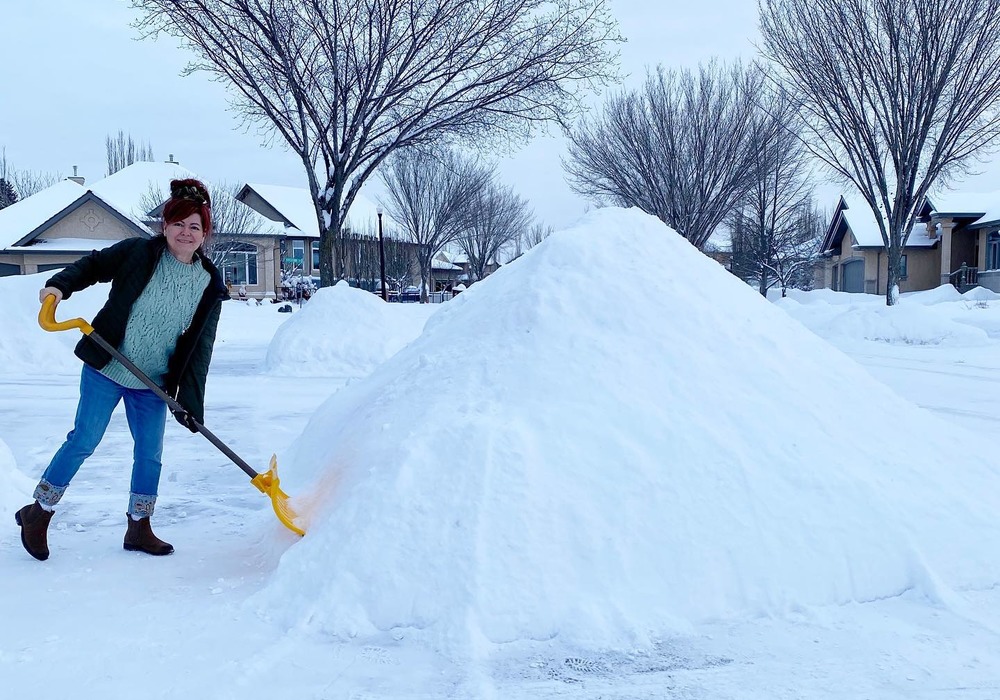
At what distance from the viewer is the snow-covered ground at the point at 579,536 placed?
2.29 metres

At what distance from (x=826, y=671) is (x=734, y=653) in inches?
10.3

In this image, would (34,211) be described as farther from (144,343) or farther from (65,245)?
(144,343)

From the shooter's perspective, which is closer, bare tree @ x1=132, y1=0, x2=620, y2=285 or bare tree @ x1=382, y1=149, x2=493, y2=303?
bare tree @ x1=132, y1=0, x2=620, y2=285

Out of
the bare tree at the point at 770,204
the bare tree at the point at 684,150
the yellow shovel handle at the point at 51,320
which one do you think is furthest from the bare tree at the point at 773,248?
the yellow shovel handle at the point at 51,320

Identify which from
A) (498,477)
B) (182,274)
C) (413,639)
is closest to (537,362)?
(498,477)

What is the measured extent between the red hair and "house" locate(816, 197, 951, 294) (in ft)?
112

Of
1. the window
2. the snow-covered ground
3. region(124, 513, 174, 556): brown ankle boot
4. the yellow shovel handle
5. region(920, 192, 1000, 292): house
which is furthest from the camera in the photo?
the window

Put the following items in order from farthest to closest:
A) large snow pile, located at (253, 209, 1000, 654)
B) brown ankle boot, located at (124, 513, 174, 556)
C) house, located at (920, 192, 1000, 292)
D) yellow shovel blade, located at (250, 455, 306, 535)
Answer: house, located at (920, 192, 1000, 292)
brown ankle boot, located at (124, 513, 174, 556)
yellow shovel blade, located at (250, 455, 306, 535)
large snow pile, located at (253, 209, 1000, 654)

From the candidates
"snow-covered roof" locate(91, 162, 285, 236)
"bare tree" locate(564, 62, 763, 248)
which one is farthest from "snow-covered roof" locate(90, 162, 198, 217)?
"bare tree" locate(564, 62, 763, 248)

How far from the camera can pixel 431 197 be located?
112 feet

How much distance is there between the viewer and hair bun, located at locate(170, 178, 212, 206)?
10.4ft

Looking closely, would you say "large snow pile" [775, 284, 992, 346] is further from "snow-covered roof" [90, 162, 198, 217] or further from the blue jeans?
"snow-covered roof" [90, 162, 198, 217]

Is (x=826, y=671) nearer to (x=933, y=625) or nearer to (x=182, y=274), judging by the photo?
(x=933, y=625)

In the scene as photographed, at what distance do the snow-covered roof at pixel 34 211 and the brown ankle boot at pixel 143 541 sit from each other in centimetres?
3246
